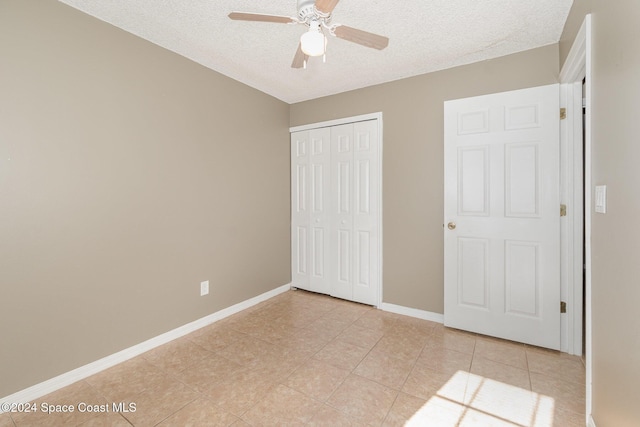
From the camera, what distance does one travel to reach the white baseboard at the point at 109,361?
1681mm

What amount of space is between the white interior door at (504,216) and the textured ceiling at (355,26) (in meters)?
0.44

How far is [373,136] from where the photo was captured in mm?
3070

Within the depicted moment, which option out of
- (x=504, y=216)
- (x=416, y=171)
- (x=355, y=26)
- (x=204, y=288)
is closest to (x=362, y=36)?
(x=355, y=26)

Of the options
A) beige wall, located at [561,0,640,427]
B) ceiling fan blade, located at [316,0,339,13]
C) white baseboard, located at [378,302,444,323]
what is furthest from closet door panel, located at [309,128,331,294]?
beige wall, located at [561,0,640,427]

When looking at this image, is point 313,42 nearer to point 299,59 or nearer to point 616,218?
point 299,59

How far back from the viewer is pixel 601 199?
4.30 feet

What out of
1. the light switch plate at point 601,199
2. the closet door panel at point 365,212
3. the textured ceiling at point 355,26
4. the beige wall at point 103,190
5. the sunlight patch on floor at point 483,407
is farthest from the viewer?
the closet door panel at point 365,212

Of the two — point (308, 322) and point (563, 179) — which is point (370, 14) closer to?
point (563, 179)

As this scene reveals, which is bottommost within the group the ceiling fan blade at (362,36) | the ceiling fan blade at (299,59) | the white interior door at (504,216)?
the white interior door at (504,216)

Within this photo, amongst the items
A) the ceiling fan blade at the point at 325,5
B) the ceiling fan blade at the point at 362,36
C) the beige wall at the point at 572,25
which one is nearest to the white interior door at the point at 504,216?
the beige wall at the point at 572,25

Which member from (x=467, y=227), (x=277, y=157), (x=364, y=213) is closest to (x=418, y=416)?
(x=467, y=227)

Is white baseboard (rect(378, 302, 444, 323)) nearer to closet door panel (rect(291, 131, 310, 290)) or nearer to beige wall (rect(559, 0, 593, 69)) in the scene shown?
closet door panel (rect(291, 131, 310, 290))

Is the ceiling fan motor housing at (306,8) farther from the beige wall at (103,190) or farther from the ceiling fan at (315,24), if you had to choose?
the beige wall at (103,190)

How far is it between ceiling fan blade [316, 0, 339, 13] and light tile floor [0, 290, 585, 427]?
2.16 meters
